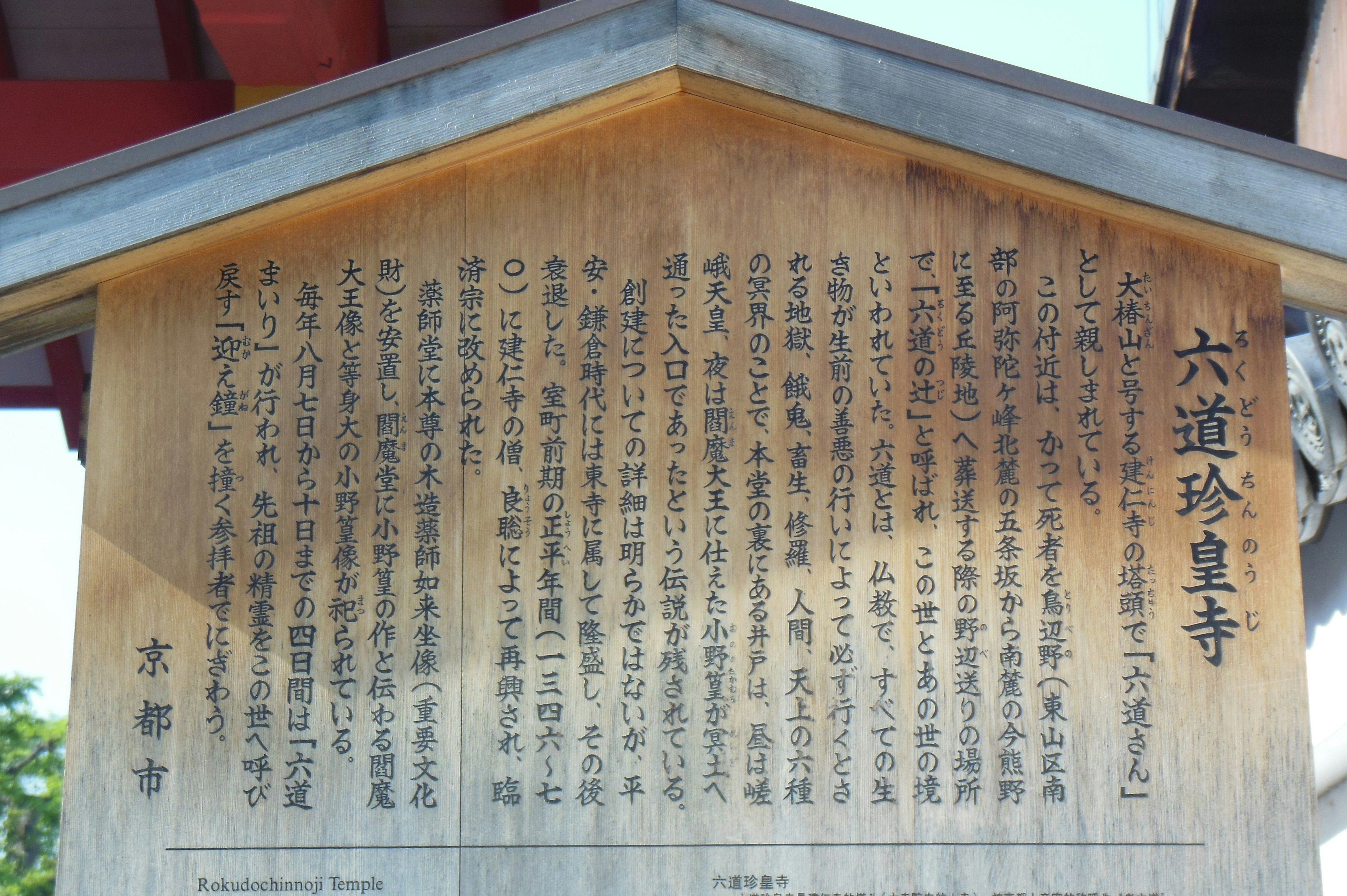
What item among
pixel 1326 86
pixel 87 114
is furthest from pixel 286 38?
pixel 1326 86

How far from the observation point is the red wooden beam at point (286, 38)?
356 centimetres

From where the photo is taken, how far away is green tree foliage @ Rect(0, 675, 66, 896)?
39.5 ft

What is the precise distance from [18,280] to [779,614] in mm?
1822

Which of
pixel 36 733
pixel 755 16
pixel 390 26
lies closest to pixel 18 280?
pixel 755 16

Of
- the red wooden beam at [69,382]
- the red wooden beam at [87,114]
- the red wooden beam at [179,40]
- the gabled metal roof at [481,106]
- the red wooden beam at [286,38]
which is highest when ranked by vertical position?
the red wooden beam at [179,40]

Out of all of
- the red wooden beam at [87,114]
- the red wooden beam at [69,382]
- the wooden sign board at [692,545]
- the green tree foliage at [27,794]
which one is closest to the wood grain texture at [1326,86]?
the wooden sign board at [692,545]

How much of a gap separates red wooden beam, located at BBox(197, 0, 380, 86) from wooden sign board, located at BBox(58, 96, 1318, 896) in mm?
1143

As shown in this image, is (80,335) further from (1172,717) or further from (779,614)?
(1172,717)

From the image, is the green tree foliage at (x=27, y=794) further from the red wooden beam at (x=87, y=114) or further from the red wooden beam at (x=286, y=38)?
the red wooden beam at (x=286, y=38)

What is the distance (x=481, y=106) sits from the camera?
259 cm

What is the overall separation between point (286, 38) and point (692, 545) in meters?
2.25

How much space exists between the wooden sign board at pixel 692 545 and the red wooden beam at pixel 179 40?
216 centimetres

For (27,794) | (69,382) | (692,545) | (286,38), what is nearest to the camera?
(692,545)

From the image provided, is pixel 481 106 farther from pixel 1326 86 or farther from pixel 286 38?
pixel 1326 86
